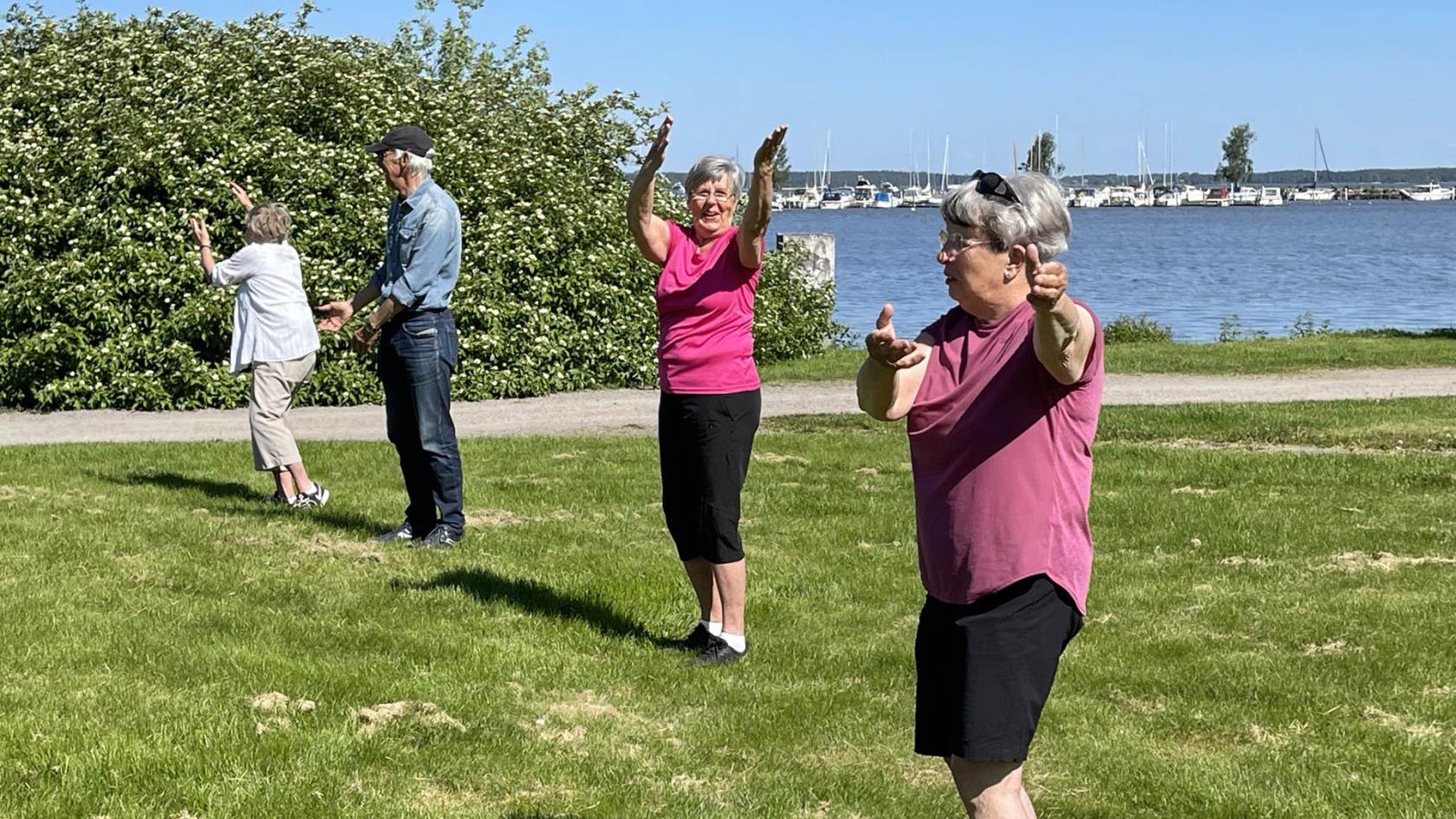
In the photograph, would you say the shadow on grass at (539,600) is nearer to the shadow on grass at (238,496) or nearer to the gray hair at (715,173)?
the shadow on grass at (238,496)

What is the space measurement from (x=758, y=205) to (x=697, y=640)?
6.18ft

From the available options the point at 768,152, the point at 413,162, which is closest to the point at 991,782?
the point at 768,152

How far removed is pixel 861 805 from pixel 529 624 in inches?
94.8

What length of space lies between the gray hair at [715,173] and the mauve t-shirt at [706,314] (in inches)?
6.9

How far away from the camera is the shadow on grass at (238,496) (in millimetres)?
9438

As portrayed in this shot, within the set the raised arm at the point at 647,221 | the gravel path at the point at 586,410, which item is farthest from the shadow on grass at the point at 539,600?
the gravel path at the point at 586,410

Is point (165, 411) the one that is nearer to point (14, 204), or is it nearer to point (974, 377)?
point (14, 204)

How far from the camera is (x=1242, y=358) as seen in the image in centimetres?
1920

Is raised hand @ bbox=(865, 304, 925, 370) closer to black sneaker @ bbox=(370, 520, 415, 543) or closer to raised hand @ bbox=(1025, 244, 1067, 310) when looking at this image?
raised hand @ bbox=(1025, 244, 1067, 310)

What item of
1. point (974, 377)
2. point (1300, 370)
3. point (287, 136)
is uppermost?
point (287, 136)

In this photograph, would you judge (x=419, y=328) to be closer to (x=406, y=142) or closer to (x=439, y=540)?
(x=406, y=142)

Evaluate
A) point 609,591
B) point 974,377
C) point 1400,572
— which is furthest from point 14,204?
point 974,377

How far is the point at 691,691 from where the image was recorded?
623 centimetres

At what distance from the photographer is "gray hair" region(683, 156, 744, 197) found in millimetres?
6293
